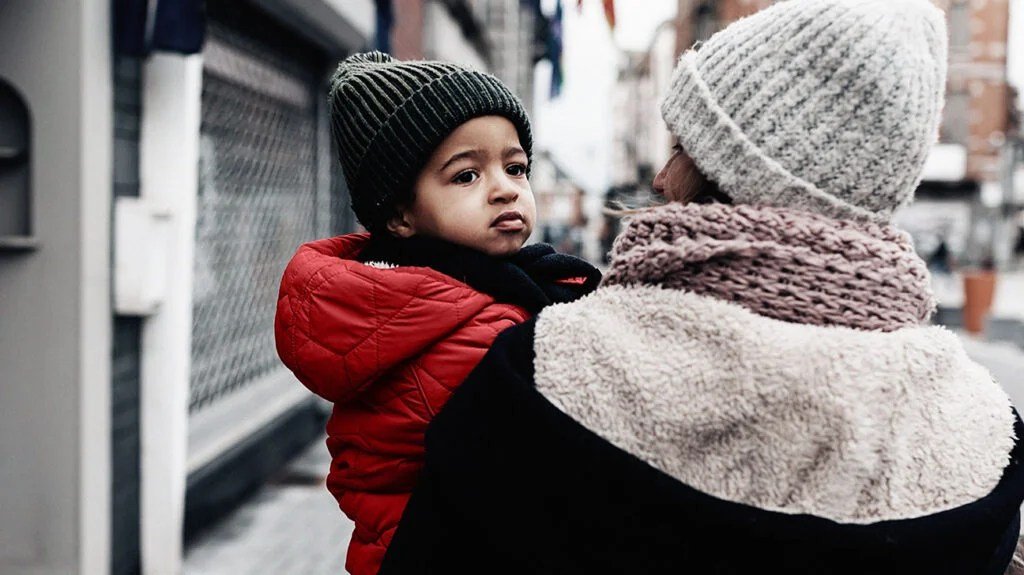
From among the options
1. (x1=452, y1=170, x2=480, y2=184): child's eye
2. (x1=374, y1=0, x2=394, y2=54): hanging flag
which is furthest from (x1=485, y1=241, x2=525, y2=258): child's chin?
(x1=374, y1=0, x2=394, y2=54): hanging flag

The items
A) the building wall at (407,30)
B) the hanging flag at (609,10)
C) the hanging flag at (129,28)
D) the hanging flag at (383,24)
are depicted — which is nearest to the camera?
the hanging flag at (129,28)

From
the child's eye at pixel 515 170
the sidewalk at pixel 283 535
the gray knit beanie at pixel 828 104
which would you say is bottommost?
the sidewalk at pixel 283 535

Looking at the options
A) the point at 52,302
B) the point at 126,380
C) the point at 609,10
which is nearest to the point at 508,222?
the point at 52,302

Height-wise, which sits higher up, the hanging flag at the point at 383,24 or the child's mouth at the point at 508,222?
the hanging flag at the point at 383,24

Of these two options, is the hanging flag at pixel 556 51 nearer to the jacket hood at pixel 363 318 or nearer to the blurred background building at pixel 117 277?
the blurred background building at pixel 117 277

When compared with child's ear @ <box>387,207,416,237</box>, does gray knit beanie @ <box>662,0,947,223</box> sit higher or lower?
higher

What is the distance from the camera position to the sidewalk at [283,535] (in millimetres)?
4641

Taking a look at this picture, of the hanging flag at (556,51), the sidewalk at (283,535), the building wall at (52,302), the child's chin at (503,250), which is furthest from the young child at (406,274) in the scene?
the hanging flag at (556,51)

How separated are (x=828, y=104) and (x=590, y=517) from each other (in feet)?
1.78

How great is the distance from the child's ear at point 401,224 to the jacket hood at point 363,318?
197 mm

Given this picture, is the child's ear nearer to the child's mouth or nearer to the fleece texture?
the child's mouth

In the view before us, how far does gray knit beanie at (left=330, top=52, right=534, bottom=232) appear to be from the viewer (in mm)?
1412

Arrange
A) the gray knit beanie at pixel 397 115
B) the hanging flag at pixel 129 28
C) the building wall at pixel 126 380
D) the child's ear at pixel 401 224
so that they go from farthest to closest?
the building wall at pixel 126 380 → the hanging flag at pixel 129 28 → the child's ear at pixel 401 224 → the gray knit beanie at pixel 397 115

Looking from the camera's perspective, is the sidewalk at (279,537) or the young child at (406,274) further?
the sidewalk at (279,537)
